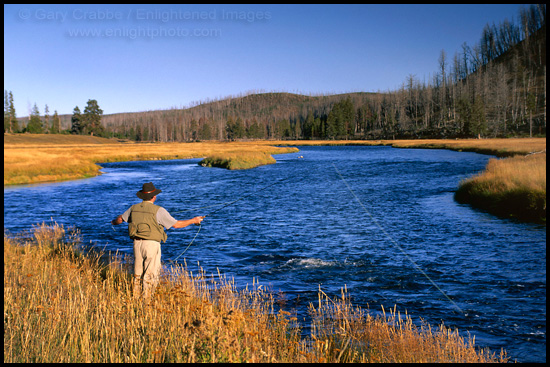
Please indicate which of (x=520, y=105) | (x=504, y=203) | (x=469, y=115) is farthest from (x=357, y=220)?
(x=520, y=105)

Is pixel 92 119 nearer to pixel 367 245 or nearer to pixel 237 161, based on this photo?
pixel 237 161

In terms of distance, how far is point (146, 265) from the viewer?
26.6 feet

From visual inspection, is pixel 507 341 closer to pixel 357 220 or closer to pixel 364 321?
pixel 364 321

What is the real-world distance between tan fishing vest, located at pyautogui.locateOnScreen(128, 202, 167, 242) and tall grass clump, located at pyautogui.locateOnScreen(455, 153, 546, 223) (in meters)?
15.8

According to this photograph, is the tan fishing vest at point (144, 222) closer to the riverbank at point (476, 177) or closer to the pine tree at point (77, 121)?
the riverbank at point (476, 177)

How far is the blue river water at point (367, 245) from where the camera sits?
31.9 feet

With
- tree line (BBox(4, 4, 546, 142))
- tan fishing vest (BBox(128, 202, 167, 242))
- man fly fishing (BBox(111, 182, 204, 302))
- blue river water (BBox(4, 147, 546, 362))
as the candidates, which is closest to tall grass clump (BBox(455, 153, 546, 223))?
blue river water (BBox(4, 147, 546, 362))

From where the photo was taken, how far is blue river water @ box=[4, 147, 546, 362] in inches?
383

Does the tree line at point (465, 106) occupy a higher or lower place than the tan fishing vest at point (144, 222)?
higher

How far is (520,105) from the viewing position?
385 ft

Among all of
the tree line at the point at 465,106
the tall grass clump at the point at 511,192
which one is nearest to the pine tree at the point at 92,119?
the tree line at the point at 465,106

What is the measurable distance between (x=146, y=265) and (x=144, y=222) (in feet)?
2.66

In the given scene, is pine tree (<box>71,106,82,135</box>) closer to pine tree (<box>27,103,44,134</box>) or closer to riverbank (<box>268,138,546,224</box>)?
pine tree (<box>27,103,44,134</box>)

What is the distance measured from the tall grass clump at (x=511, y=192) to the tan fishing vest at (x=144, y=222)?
1577 cm
